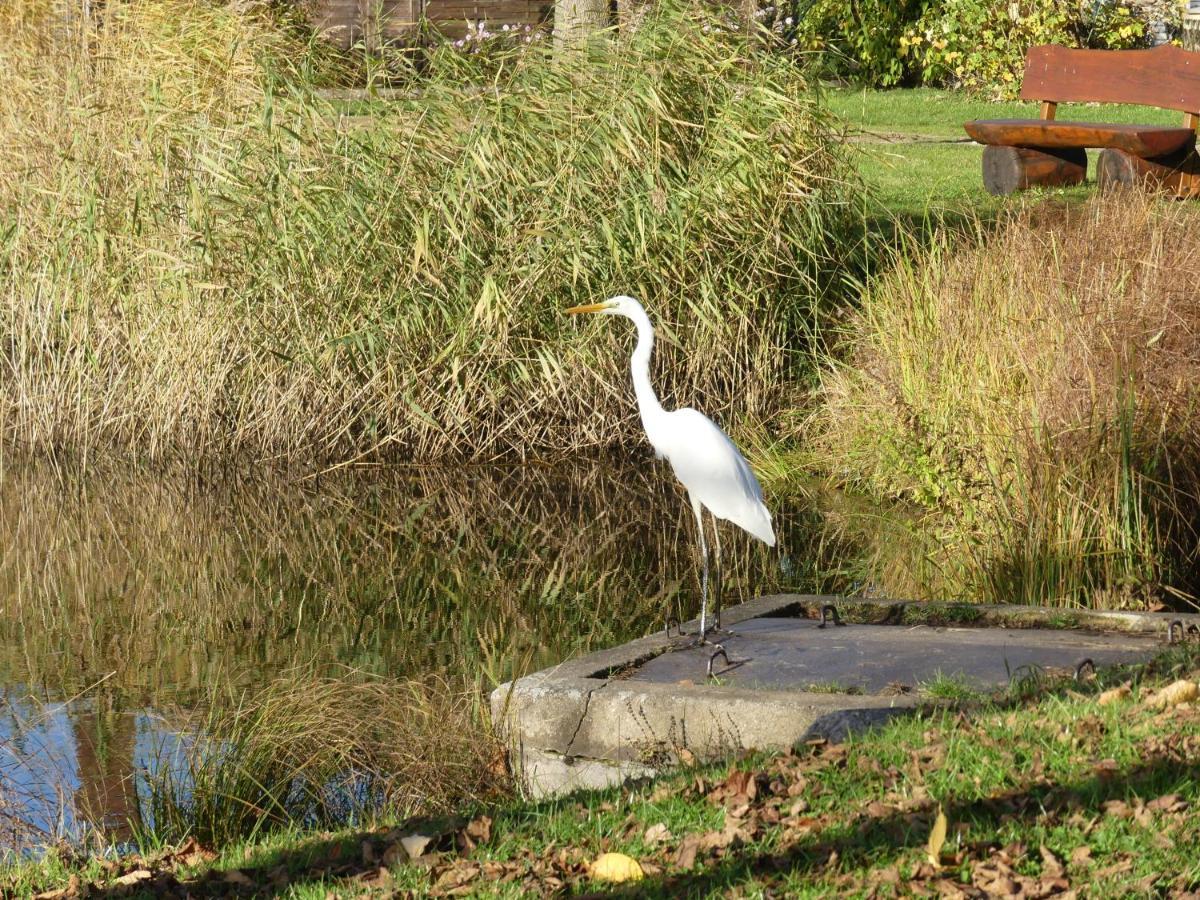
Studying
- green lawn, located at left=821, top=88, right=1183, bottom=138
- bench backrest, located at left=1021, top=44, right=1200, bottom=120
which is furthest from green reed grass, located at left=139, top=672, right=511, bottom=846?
green lawn, located at left=821, top=88, right=1183, bottom=138

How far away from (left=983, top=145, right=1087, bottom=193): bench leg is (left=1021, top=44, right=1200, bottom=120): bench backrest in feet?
2.08

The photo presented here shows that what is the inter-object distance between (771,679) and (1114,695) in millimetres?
1164

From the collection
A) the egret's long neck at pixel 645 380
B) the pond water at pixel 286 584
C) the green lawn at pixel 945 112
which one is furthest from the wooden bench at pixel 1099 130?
the egret's long neck at pixel 645 380

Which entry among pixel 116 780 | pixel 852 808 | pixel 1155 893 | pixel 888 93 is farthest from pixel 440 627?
pixel 888 93

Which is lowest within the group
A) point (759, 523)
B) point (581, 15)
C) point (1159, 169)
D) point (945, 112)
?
point (759, 523)

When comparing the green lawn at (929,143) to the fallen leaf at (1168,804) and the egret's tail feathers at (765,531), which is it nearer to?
the egret's tail feathers at (765,531)

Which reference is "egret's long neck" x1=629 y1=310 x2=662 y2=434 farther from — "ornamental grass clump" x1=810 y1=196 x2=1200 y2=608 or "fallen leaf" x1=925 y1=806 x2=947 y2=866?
"fallen leaf" x1=925 y1=806 x2=947 y2=866

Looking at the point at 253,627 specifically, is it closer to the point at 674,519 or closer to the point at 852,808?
the point at 674,519

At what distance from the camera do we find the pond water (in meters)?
6.36

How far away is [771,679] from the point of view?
17.0 feet

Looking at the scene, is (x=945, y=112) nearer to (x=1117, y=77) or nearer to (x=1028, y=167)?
(x=1117, y=77)

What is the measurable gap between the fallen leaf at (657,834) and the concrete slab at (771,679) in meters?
0.82

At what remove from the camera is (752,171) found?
10461 mm

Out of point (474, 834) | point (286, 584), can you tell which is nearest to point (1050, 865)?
point (474, 834)
